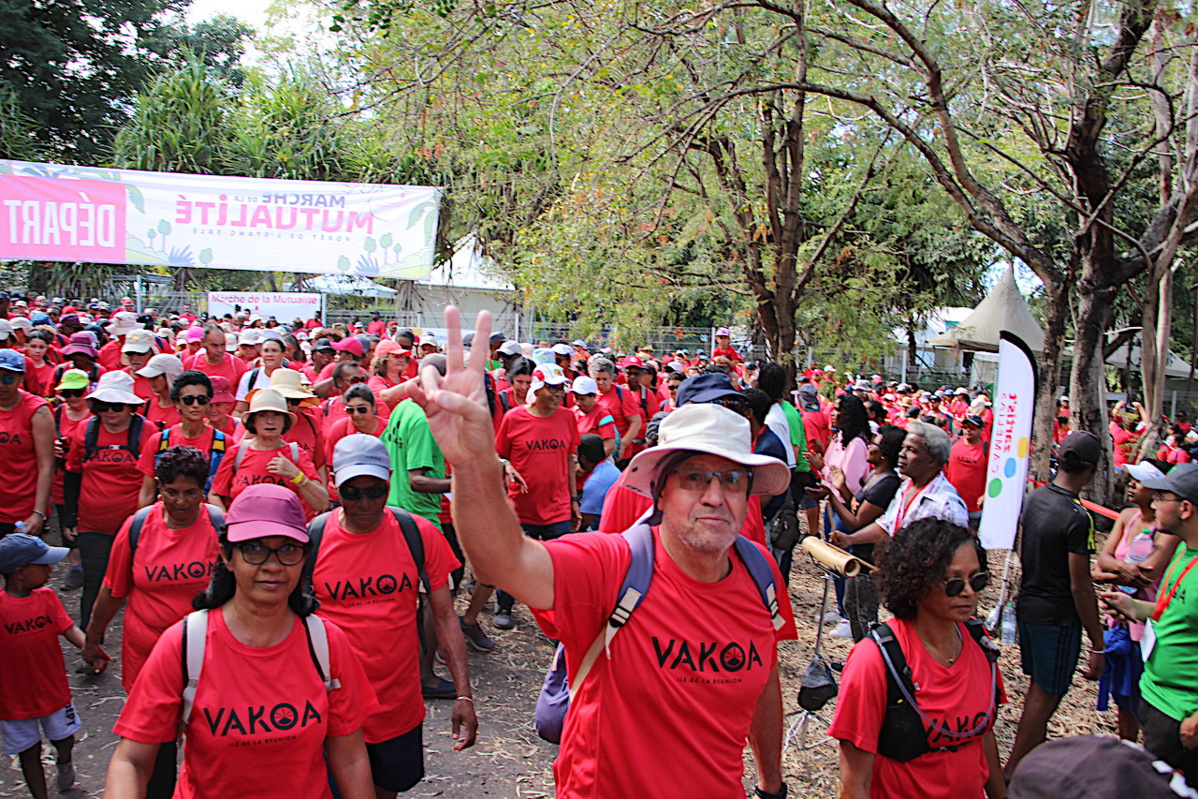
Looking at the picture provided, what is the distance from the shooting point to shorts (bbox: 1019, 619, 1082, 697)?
4570 mm

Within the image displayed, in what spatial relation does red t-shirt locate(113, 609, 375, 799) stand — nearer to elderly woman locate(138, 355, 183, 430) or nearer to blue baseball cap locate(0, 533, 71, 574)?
blue baseball cap locate(0, 533, 71, 574)

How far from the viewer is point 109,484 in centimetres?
557

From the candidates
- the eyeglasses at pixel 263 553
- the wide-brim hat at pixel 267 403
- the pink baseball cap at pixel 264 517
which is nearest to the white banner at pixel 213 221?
the wide-brim hat at pixel 267 403

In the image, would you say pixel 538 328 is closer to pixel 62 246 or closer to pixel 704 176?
pixel 704 176

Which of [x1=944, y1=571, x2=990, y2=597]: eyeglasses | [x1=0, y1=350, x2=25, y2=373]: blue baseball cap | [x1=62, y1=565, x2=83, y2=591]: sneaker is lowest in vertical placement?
[x1=62, y1=565, x2=83, y2=591]: sneaker

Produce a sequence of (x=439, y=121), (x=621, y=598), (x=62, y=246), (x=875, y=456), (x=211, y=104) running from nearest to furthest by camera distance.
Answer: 1. (x=621, y=598)
2. (x=875, y=456)
3. (x=439, y=121)
4. (x=62, y=246)
5. (x=211, y=104)

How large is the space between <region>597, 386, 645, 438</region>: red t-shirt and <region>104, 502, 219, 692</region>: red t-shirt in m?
5.26

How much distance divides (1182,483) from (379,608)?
Result: 11.3 ft

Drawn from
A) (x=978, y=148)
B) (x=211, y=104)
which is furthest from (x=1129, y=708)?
(x=211, y=104)

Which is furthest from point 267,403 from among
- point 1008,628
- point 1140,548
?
point 1008,628

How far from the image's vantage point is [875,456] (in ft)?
18.7

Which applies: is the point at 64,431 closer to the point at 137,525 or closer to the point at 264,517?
the point at 137,525

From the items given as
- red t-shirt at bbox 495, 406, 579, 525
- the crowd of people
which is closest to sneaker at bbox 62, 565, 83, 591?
the crowd of people

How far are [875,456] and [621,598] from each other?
A: 3.86 meters
